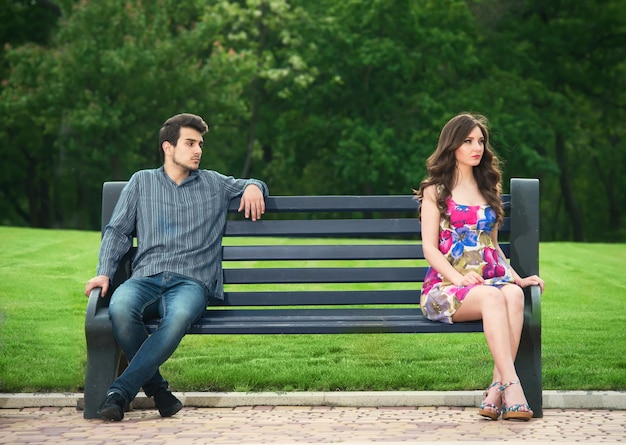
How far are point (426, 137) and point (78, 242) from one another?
23.0 m

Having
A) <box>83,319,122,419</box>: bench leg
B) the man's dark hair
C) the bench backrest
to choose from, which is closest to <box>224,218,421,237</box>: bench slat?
the bench backrest

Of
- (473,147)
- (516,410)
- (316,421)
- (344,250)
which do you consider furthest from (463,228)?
(316,421)

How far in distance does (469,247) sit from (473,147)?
53 cm

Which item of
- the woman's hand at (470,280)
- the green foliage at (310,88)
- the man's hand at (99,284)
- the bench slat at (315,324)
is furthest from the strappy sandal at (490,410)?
the green foliage at (310,88)

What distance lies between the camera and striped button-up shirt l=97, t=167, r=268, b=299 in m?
5.84

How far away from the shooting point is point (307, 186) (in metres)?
42.2

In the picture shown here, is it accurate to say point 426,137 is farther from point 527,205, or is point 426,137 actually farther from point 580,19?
point 527,205

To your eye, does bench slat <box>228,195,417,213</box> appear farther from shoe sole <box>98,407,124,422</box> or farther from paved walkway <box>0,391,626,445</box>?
shoe sole <box>98,407,124,422</box>

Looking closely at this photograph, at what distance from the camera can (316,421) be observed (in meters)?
5.35

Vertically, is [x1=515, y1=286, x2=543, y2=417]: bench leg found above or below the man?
below

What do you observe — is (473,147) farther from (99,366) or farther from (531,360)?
(99,366)

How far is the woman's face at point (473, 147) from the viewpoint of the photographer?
5.82 meters

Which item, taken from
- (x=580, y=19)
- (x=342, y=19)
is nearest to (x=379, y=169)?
(x=342, y=19)

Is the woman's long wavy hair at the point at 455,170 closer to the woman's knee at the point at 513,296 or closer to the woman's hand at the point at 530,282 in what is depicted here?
the woman's hand at the point at 530,282
